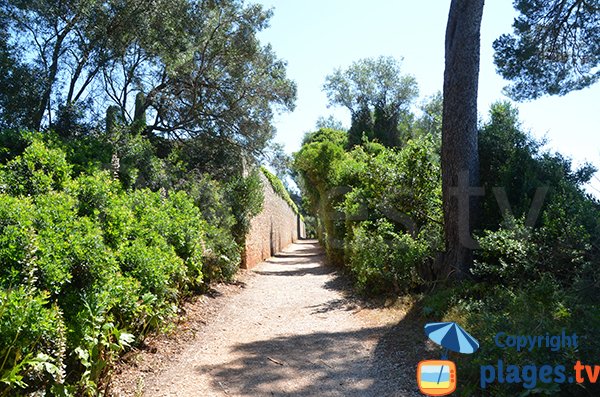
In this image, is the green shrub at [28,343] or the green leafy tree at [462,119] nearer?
the green shrub at [28,343]

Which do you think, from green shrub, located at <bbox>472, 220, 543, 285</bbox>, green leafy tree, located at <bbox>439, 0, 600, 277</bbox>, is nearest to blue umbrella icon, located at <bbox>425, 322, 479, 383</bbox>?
green shrub, located at <bbox>472, 220, 543, 285</bbox>

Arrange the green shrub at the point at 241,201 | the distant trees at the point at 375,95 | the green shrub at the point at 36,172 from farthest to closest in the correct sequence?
the distant trees at the point at 375,95
the green shrub at the point at 241,201
the green shrub at the point at 36,172

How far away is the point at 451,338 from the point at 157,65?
10.9m

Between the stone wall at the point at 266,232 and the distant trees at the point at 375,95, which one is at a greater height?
the distant trees at the point at 375,95

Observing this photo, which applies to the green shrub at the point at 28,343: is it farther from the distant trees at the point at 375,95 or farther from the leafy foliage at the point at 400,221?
the distant trees at the point at 375,95

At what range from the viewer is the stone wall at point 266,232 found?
48.2 feet

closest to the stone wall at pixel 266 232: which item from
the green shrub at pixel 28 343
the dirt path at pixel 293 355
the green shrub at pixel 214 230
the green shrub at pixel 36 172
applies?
the green shrub at pixel 214 230

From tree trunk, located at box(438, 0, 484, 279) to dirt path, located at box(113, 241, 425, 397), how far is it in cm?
144

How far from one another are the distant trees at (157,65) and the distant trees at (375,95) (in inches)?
559

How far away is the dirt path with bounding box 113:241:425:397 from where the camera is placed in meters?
4.25

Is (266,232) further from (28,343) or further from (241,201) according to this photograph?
(28,343)

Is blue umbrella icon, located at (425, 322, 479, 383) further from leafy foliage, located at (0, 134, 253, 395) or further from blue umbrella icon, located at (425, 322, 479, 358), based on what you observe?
leafy foliage, located at (0, 134, 253, 395)

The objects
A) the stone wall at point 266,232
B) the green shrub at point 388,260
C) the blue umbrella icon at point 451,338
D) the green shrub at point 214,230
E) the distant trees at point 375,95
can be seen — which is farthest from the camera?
the distant trees at point 375,95

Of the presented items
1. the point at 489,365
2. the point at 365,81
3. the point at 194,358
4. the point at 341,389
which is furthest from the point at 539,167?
the point at 365,81
